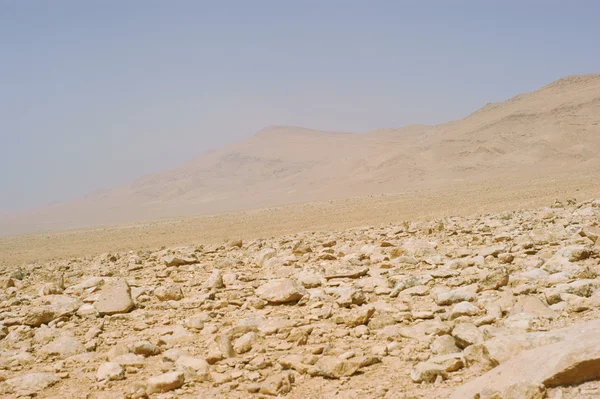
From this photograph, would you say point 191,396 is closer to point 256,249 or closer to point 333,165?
point 256,249

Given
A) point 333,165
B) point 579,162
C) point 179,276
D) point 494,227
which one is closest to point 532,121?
point 579,162

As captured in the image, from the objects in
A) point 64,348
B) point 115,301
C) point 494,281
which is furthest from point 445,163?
point 64,348

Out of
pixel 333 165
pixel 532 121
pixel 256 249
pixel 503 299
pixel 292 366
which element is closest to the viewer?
pixel 292 366

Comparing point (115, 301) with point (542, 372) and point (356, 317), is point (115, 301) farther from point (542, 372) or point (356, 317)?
point (542, 372)

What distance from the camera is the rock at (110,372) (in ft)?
13.7

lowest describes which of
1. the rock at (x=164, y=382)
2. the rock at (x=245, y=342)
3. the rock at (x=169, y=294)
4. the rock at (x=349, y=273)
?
the rock at (x=164, y=382)

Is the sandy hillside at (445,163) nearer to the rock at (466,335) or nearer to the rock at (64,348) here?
the rock at (466,335)

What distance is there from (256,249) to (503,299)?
546cm

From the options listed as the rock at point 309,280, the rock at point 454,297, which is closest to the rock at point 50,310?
the rock at point 309,280

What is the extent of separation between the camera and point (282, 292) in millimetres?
5613

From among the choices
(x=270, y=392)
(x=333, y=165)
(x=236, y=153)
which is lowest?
(x=270, y=392)

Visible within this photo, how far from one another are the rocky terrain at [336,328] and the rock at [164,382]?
0.01 meters

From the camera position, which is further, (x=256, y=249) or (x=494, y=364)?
(x=256, y=249)

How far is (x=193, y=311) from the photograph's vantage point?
5.66m
